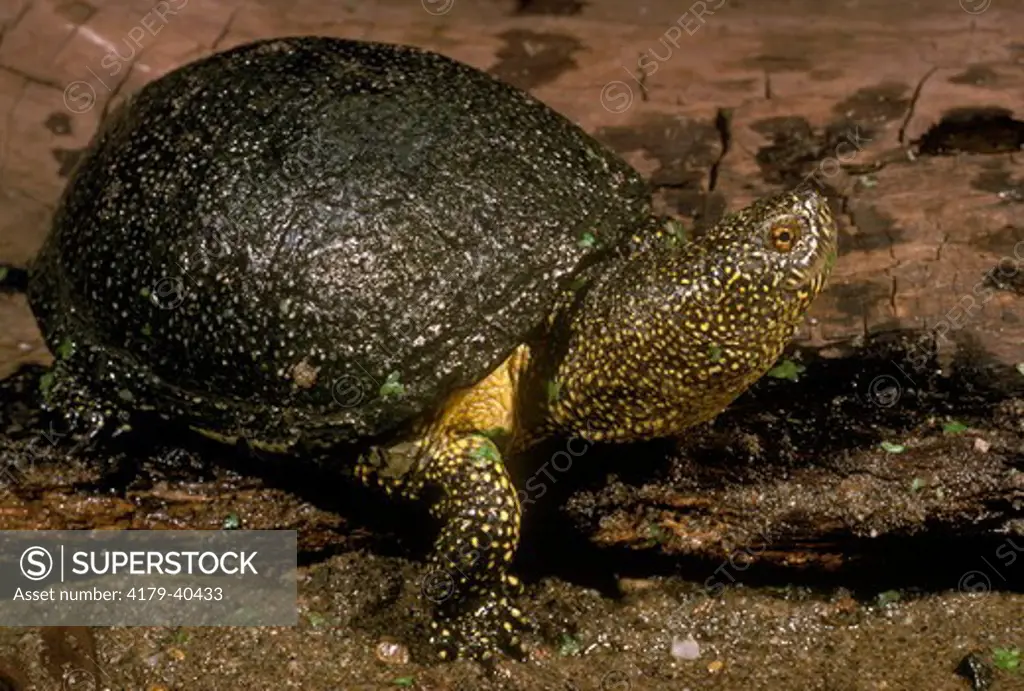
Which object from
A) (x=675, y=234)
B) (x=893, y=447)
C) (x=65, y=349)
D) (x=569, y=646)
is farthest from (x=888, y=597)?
(x=65, y=349)

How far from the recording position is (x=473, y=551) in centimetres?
420

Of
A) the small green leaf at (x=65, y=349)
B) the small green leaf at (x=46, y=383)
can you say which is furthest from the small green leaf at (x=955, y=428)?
the small green leaf at (x=46, y=383)

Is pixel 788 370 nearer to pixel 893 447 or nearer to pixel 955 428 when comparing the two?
pixel 893 447

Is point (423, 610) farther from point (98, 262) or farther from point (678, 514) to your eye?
point (98, 262)

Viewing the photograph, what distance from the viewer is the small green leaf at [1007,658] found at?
4320 millimetres

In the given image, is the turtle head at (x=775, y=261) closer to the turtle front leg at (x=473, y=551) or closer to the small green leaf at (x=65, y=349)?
the turtle front leg at (x=473, y=551)

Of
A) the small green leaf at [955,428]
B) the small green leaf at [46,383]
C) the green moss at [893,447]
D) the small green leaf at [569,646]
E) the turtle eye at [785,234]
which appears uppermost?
the turtle eye at [785,234]

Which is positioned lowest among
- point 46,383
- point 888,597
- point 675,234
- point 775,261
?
point 888,597

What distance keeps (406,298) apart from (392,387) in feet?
1.20

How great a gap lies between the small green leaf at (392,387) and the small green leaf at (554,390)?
0.64m

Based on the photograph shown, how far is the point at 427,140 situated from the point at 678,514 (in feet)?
6.43

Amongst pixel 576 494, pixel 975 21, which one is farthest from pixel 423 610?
pixel 975 21

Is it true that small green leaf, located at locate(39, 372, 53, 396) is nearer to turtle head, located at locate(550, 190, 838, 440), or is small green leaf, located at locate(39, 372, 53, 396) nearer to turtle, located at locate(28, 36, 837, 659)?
turtle, located at locate(28, 36, 837, 659)

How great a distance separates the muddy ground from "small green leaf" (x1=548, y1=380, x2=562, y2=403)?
18.8 inches
